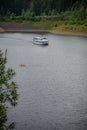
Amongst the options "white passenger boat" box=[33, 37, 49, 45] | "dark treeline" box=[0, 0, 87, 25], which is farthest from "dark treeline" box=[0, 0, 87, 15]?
"white passenger boat" box=[33, 37, 49, 45]

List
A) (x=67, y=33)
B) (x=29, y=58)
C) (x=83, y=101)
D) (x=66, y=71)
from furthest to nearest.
Answer: (x=67, y=33) < (x=29, y=58) < (x=66, y=71) < (x=83, y=101)

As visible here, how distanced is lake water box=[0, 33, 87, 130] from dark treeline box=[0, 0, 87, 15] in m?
78.7

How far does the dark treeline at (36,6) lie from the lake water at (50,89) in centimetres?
7869

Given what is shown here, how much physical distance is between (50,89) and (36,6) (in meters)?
130

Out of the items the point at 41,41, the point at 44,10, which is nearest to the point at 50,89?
the point at 41,41

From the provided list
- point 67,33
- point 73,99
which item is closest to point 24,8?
point 67,33

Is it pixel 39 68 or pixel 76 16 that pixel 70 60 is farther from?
pixel 76 16

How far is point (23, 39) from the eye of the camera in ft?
411

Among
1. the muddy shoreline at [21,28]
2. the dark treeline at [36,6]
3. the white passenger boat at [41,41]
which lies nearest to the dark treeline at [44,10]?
the dark treeline at [36,6]

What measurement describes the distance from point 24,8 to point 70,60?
334 feet

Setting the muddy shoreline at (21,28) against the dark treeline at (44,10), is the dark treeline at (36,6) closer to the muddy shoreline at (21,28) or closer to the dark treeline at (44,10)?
the dark treeline at (44,10)

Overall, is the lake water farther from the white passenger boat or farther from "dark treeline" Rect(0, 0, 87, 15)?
"dark treeline" Rect(0, 0, 87, 15)

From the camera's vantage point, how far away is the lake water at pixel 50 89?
41.1 metres

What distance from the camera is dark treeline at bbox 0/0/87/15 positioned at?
17825cm
